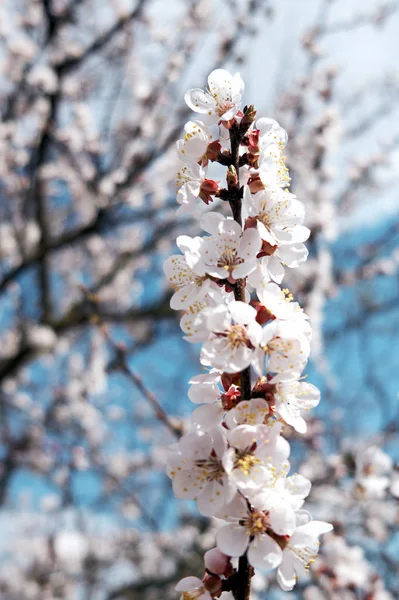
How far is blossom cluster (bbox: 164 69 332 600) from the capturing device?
0.77 metres

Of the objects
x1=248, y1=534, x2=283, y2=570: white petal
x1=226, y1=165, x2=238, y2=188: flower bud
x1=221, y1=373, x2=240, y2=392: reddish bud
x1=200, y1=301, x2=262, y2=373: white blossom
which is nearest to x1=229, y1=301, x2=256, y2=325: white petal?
x1=200, y1=301, x2=262, y2=373: white blossom

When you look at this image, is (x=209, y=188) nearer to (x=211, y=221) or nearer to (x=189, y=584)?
(x=211, y=221)

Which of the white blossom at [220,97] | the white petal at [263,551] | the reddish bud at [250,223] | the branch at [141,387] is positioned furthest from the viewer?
the branch at [141,387]

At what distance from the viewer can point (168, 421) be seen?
1.70m

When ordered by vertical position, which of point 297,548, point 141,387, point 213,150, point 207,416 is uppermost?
point 213,150

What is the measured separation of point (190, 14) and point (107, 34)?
2.62 ft

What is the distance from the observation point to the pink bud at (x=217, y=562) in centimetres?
79

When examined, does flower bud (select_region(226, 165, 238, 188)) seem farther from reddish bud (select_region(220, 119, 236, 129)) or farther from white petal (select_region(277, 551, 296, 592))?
white petal (select_region(277, 551, 296, 592))

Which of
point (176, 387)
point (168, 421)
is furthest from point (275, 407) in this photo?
point (176, 387)

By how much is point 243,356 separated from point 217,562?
1.10 feet

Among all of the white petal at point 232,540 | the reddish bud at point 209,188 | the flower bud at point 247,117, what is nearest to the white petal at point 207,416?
the white petal at point 232,540

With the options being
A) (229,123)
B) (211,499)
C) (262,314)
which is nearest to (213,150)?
(229,123)

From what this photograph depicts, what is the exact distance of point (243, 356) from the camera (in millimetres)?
786

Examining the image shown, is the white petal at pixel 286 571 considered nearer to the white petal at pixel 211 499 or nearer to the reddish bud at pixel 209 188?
the white petal at pixel 211 499
